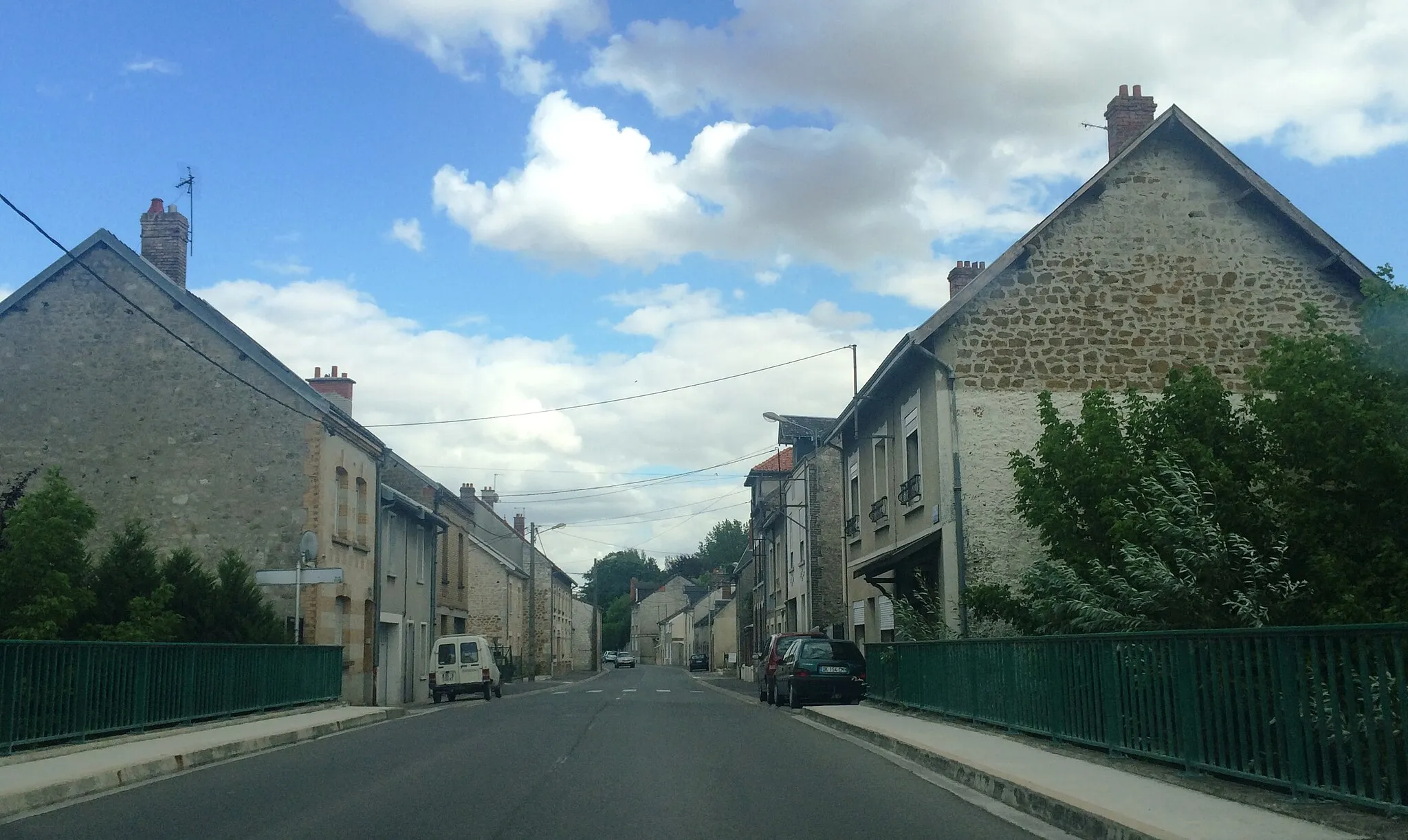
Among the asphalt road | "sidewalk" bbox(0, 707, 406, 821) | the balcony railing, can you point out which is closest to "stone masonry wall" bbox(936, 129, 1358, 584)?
the balcony railing

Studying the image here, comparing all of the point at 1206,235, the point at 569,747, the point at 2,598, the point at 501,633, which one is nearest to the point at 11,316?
the point at 2,598

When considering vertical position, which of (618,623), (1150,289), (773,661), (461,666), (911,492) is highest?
(1150,289)

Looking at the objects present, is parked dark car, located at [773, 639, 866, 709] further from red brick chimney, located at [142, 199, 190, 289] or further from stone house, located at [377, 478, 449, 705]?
red brick chimney, located at [142, 199, 190, 289]

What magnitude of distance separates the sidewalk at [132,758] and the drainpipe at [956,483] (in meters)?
10.0

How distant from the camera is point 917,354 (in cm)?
2170

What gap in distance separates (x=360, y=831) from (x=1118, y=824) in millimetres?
4687

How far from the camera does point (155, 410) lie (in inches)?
982

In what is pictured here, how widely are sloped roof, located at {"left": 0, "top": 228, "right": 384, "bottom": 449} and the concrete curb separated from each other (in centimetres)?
1570

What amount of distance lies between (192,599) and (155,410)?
6327 millimetres

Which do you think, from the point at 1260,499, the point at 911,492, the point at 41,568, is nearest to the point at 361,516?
the point at 41,568

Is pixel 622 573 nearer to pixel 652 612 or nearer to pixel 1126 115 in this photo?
pixel 652 612

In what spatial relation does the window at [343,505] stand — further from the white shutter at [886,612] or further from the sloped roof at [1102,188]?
the sloped roof at [1102,188]

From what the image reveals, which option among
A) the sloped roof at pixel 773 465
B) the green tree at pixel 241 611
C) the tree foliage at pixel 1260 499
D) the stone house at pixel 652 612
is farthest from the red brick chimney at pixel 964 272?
the stone house at pixel 652 612

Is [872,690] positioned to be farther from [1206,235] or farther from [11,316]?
[11,316]
